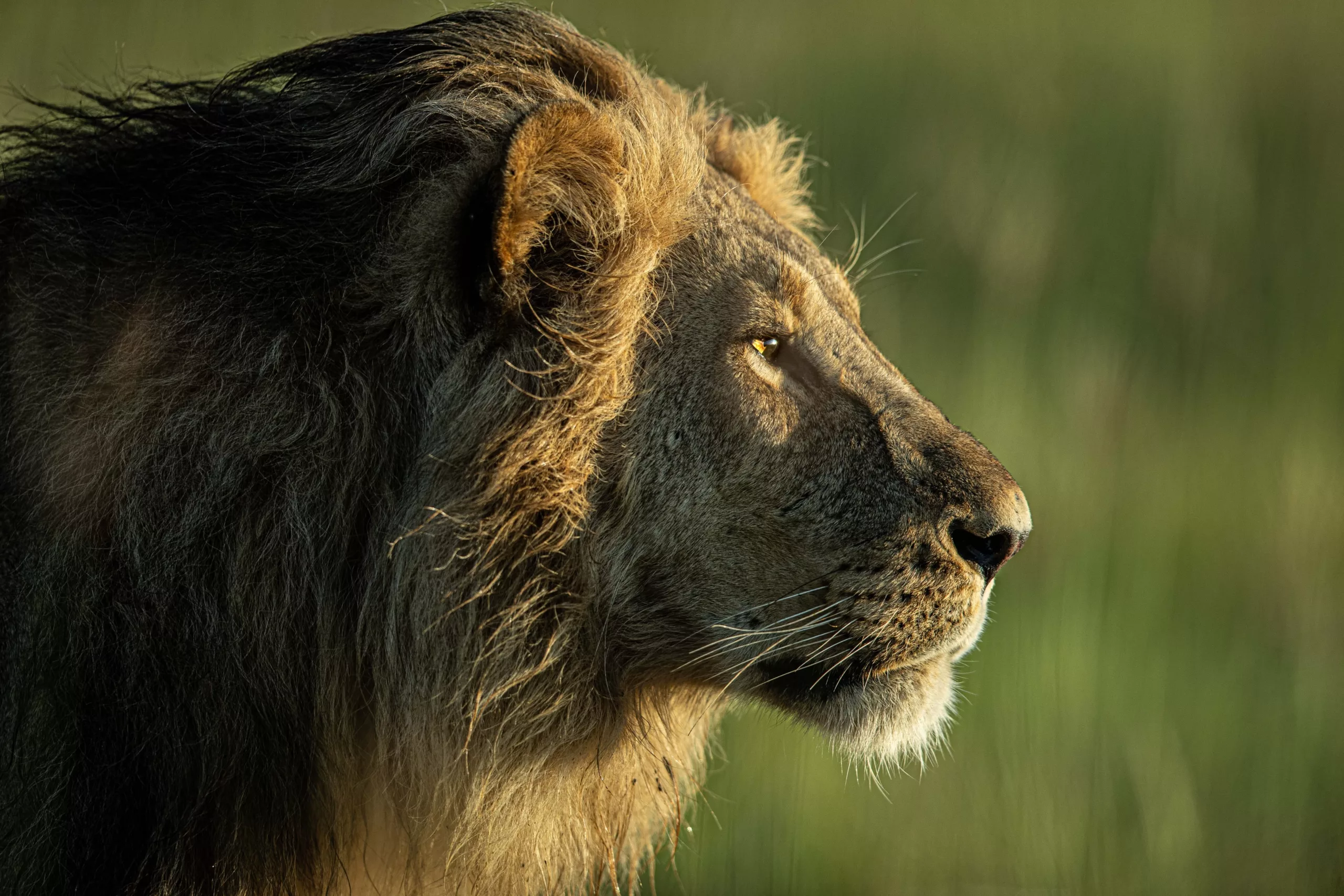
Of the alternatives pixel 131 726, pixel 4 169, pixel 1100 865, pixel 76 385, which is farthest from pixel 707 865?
pixel 4 169

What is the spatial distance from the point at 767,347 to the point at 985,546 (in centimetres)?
62

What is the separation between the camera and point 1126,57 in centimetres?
730

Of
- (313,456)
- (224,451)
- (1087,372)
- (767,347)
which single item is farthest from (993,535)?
(1087,372)

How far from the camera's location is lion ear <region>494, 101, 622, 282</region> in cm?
237

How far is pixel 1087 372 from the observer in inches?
244

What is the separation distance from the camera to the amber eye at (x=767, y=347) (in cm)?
280

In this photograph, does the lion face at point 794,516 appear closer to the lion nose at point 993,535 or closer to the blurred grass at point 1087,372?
the lion nose at point 993,535

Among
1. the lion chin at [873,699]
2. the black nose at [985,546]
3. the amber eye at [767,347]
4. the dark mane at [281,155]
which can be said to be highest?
the dark mane at [281,155]

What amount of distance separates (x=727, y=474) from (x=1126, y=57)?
565 centimetres

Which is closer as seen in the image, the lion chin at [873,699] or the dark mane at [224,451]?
the dark mane at [224,451]

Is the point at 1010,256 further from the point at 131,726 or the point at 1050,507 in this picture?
the point at 131,726

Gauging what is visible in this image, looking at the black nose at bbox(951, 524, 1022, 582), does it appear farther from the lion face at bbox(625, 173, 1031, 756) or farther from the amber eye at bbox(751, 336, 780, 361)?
the amber eye at bbox(751, 336, 780, 361)

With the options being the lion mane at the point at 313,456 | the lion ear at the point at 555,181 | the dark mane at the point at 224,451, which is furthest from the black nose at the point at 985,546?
the dark mane at the point at 224,451

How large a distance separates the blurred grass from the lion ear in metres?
1.81
